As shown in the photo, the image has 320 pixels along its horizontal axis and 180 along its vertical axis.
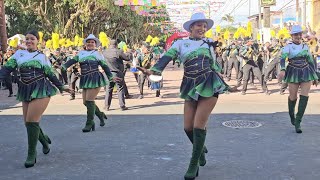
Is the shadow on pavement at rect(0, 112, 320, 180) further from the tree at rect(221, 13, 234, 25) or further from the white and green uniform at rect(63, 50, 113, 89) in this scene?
the tree at rect(221, 13, 234, 25)

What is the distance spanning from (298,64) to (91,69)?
3.74 metres

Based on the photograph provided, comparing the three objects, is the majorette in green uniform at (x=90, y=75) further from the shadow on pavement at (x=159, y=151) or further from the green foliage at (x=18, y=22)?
the green foliage at (x=18, y=22)

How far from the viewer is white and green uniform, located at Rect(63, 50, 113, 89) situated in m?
8.45

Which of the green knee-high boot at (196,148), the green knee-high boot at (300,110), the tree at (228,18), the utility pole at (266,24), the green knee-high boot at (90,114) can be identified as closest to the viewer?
the green knee-high boot at (196,148)

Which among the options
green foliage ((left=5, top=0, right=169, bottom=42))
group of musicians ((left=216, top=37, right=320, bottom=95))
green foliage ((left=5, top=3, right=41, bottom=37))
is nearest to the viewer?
group of musicians ((left=216, top=37, right=320, bottom=95))

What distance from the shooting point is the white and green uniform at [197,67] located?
5.14m

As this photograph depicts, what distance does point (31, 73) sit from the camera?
19.7ft

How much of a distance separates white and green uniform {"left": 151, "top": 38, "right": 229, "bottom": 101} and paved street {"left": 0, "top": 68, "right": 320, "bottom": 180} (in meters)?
1.02

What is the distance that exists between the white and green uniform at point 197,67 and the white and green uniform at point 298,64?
3020 mm

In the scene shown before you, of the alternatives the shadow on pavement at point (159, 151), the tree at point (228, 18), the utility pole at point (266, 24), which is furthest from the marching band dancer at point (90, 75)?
the tree at point (228, 18)

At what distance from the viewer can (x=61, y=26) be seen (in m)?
35.2

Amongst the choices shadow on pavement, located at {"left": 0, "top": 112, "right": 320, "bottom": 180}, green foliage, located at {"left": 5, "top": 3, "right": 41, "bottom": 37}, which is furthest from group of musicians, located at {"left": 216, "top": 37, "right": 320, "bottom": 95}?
green foliage, located at {"left": 5, "top": 3, "right": 41, "bottom": 37}

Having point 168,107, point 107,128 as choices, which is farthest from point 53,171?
point 168,107

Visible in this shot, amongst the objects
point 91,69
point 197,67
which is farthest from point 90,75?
point 197,67
